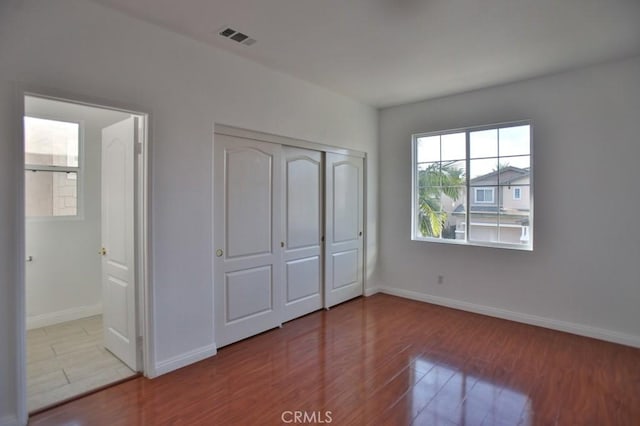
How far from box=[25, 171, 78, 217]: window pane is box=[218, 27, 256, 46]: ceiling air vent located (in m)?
2.78

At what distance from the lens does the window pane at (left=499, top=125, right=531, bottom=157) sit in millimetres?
4023

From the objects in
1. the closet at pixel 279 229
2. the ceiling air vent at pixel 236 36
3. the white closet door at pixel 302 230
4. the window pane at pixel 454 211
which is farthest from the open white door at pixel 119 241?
the window pane at pixel 454 211

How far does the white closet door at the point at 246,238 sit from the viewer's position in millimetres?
3295

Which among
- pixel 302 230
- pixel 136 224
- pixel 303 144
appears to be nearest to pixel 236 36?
pixel 303 144

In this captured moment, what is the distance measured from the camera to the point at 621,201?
343 centimetres

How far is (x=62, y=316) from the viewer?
13.3 feet

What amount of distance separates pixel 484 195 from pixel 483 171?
1.02ft

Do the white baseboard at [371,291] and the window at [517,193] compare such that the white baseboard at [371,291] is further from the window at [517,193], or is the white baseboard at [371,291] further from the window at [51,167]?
the window at [51,167]

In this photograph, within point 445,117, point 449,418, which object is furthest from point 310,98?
point 449,418

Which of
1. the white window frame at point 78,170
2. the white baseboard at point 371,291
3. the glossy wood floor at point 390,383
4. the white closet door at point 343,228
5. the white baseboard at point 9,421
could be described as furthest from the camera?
the white baseboard at point 371,291

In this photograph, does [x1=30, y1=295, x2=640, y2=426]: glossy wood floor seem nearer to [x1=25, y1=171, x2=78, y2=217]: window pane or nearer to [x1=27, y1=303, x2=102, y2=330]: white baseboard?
[x1=27, y1=303, x2=102, y2=330]: white baseboard

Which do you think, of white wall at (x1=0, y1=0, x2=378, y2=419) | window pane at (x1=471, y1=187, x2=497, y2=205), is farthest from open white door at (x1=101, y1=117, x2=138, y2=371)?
window pane at (x1=471, y1=187, x2=497, y2=205)

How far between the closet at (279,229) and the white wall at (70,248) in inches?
77.0

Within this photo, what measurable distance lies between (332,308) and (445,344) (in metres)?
1.57
